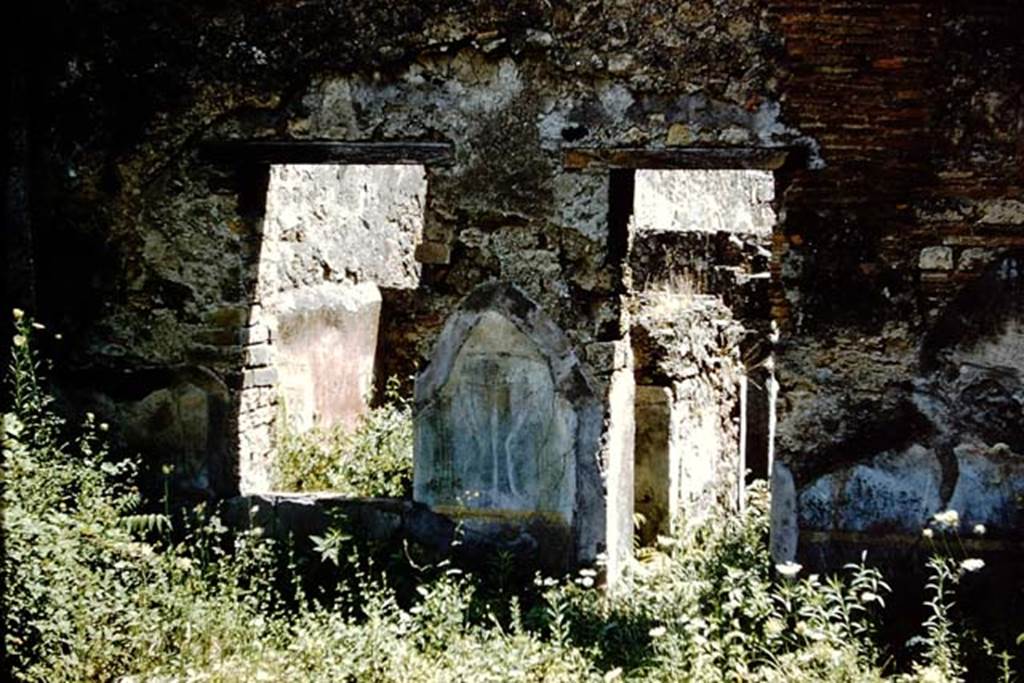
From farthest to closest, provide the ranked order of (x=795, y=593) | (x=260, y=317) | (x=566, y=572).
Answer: (x=260, y=317) → (x=566, y=572) → (x=795, y=593)

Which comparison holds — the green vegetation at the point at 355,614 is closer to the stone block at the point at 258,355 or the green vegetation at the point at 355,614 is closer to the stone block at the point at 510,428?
the stone block at the point at 510,428

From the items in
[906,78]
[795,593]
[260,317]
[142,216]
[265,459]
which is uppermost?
[906,78]

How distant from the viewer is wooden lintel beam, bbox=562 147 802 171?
6113 mm

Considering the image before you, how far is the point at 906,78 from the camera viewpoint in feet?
19.7

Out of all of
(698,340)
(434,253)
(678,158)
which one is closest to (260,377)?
(434,253)

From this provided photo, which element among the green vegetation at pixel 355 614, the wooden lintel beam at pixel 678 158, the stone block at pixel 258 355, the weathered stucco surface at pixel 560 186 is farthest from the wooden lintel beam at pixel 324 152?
the green vegetation at pixel 355 614

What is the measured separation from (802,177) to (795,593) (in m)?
1.78

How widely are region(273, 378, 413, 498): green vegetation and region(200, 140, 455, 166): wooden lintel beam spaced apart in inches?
61.0

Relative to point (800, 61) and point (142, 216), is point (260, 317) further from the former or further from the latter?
point (800, 61)

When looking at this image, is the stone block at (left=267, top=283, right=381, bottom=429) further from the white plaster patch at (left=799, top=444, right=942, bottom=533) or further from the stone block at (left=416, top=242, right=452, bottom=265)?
the white plaster patch at (left=799, top=444, right=942, bottom=533)

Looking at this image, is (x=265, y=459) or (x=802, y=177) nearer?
(x=802, y=177)

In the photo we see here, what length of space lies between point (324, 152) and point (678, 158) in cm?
163

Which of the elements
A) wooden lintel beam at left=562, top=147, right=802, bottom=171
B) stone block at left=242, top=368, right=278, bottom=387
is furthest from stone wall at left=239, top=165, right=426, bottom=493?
wooden lintel beam at left=562, top=147, right=802, bottom=171

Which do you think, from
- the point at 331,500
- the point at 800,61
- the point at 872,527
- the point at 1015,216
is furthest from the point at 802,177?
the point at 331,500
